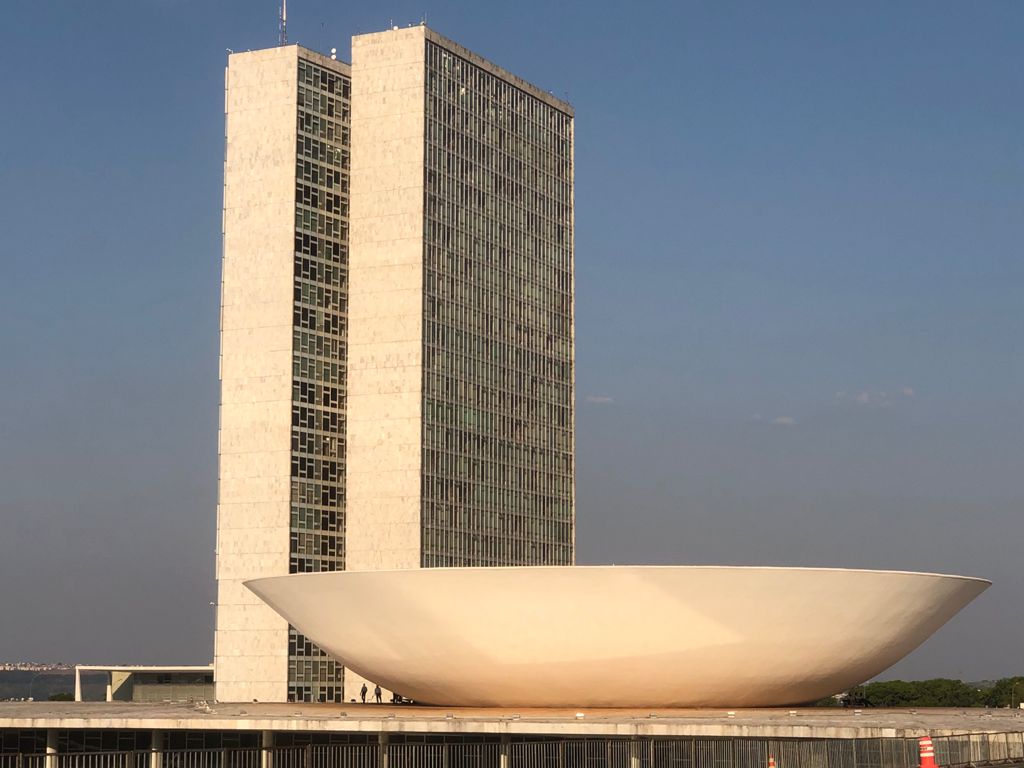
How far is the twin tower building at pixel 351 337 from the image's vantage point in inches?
3526

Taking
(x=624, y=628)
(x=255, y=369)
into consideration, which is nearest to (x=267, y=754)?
(x=624, y=628)

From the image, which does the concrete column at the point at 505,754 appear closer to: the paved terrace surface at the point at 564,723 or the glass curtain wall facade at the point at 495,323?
the paved terrace surface at the point at 564,723

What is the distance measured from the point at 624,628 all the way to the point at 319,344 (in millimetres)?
41251

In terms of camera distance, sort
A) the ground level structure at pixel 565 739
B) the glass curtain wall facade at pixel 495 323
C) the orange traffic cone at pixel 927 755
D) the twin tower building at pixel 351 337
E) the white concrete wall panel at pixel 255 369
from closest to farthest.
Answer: the orange traffic cone at pixel 927 755, the ground level structure at pixel 565 739, the white concrete wall panel at pixel 255 369, the twin tower building at pixel 351 337, the glass curtain wall facade at pixel 495 323

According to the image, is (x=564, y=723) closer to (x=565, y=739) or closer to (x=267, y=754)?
(x=565, y=739)

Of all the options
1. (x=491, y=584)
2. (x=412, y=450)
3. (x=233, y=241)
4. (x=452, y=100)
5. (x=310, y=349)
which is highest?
(x=452, y=100)

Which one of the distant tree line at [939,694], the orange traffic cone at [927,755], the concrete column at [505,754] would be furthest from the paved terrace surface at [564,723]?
the distant tree line at [939,694]

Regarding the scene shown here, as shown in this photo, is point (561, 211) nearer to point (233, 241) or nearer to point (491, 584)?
point (233, 241)

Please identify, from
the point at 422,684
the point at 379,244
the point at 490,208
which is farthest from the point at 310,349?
the point at 422,684

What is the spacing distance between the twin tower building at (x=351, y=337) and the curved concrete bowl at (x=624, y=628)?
2990 centimetres

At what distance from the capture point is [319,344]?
91.7 meters

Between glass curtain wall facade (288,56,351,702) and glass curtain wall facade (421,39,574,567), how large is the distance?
517 centimetres

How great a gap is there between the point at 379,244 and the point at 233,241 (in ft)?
→ 26.7

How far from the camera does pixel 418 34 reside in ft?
306
